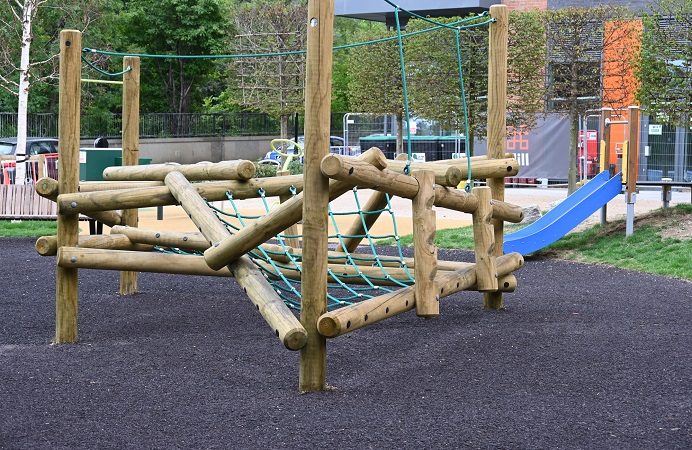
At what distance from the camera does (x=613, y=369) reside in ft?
18.4

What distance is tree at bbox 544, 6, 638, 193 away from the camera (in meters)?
19.0

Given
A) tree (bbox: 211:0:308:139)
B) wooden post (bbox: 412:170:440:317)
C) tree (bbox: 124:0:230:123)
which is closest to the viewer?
wooden post (bbox: 412:170:440:317)

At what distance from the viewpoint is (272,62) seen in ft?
91.6

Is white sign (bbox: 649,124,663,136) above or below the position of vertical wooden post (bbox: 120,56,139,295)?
above

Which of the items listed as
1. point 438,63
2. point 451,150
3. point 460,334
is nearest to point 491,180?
point 460,334

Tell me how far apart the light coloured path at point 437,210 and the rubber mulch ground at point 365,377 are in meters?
5.59

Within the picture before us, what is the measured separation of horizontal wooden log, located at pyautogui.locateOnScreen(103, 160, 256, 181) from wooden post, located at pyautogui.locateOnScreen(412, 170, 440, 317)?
4.82 feet

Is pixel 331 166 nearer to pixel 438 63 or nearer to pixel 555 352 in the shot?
pixel 555 352

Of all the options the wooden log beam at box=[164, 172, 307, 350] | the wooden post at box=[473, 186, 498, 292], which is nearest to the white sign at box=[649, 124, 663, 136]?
the wooden post at box=[473, 186, 498, 292]

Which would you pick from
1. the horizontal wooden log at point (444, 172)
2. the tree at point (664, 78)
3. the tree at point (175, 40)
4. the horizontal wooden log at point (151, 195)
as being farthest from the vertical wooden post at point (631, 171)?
the tree at point (175, 40)

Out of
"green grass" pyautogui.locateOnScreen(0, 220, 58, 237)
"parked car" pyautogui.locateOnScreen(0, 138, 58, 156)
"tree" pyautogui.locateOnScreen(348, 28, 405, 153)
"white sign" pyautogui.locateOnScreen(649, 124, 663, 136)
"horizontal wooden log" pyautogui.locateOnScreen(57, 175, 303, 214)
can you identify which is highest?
"tree" pyautogui.locateOnScreen(348, 28, 405, 153)

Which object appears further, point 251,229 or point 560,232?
point 560,232

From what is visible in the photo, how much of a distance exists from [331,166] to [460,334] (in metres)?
2.34

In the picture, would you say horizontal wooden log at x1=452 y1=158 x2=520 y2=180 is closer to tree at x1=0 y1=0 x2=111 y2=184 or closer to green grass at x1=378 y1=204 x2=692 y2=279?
green grass at x1=378 y1=204 x2=692 y2=279
